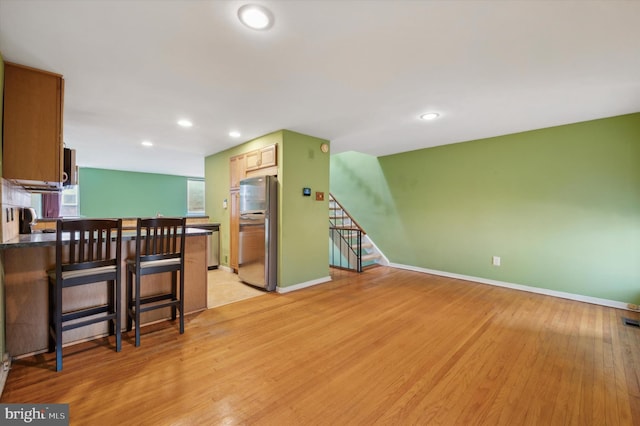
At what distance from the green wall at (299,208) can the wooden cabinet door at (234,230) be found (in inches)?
35.4

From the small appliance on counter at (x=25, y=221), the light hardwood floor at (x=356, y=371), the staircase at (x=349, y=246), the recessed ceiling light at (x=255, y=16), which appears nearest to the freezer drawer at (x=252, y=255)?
the light hardwood floor at (x=356, y=371)

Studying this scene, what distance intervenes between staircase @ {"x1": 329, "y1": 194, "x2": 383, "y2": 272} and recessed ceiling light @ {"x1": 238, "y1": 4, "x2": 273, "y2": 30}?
3.81m

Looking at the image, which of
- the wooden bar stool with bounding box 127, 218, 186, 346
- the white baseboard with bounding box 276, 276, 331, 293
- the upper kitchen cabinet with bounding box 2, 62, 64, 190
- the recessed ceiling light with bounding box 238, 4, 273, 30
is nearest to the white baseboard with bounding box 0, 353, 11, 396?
the wooden bar stool with bounding box 127, 218, 186, 346

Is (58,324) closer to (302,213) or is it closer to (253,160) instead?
(302,213)

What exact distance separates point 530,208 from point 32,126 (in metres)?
5.79

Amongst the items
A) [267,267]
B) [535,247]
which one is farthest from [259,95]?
[535,247]

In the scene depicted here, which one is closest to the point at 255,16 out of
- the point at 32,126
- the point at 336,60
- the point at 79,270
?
the point at 336,60

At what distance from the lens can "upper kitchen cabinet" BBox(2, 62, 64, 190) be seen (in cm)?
203

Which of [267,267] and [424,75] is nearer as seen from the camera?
[424,75]

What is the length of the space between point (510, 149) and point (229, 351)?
4667 millimetres

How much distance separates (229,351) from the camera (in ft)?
7.04

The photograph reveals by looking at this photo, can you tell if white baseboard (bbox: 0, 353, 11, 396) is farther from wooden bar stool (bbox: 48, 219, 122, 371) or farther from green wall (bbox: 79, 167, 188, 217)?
green wall (bbox: 79, 167, 188, 217)

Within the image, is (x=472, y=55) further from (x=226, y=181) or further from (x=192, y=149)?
(x=192, y=149)

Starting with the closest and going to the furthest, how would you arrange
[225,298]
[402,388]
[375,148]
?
[402,388] < [225,298] < [375,148]
